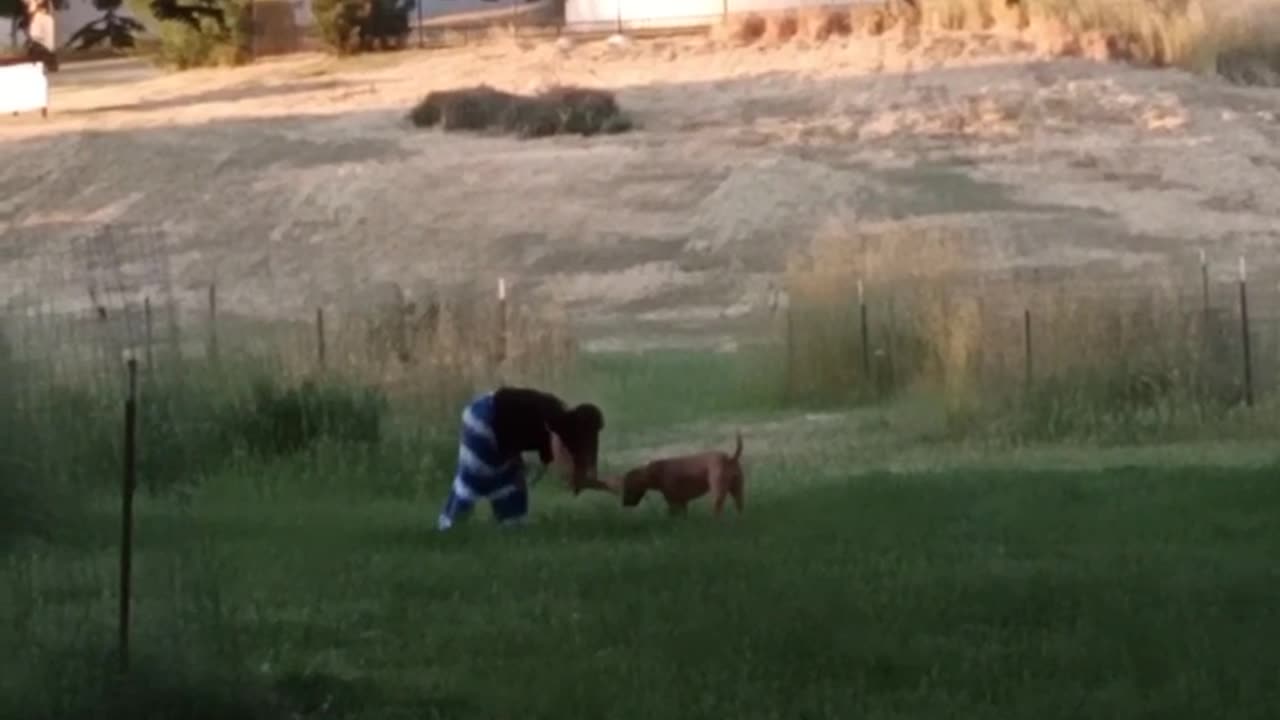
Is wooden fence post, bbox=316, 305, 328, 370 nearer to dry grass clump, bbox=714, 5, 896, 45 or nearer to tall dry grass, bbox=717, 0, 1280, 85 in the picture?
tall dry grass, bbox=717, 0, 1280, 85

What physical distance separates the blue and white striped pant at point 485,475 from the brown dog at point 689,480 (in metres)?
0.60

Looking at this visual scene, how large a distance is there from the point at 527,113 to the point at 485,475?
36118 millimetres

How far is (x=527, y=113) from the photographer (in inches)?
1986

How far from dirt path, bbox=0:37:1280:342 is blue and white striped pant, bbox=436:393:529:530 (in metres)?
13.0

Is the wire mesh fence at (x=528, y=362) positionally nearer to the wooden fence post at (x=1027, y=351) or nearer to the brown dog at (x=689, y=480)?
the wooden fence post at (x=1027, y=351)

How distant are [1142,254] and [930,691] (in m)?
26.2

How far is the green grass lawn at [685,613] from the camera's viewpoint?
32.0 ft

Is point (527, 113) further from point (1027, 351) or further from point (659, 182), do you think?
point (1027, 351)

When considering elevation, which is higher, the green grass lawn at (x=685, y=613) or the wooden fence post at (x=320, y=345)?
the green grass lawn at (x=685, y=613)

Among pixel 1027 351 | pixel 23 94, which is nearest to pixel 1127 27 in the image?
pixel 23 94

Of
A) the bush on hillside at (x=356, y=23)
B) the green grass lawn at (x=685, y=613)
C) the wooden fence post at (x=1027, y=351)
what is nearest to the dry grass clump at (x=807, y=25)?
the bush on hillside at (x=356, y=23)

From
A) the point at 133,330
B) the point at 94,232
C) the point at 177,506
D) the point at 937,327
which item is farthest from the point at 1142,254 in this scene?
the point at 177,506

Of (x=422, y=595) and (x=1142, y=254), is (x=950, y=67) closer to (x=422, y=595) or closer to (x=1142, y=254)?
(x=1142, y=254)

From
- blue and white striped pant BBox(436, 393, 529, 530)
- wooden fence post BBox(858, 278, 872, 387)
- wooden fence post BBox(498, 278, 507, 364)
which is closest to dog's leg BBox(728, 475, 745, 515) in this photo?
blue and white striped pant BBox(436, 393, 529, 530)
